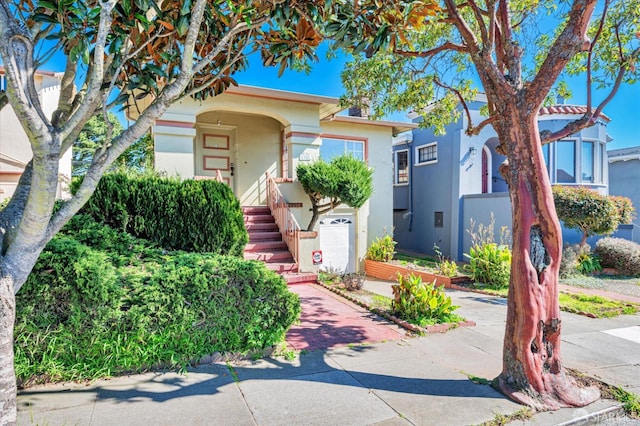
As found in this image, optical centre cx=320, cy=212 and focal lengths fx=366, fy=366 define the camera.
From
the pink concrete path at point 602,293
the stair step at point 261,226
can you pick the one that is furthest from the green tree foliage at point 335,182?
the pink concrete path at point 602,293

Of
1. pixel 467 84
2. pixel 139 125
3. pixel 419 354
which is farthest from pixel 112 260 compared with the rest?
pixel 467 84

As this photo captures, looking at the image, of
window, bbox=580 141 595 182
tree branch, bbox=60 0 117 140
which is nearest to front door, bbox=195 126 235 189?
tree branch, bbox=60 0 117 140

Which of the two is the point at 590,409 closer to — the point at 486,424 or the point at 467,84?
the point at 486,424

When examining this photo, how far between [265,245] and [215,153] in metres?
3.99

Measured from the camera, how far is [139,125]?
2.99 m

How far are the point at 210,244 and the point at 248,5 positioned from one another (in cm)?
430

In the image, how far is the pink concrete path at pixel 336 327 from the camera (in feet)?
16.2

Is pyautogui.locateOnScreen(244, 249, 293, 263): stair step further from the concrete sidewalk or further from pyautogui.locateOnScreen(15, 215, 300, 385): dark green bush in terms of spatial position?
the concrete sidewalk

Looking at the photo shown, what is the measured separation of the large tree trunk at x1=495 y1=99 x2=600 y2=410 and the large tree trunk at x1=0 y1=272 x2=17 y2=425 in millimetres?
3989

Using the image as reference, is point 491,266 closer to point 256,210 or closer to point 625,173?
point 256,210

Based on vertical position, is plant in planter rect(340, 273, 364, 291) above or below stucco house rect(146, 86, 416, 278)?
below

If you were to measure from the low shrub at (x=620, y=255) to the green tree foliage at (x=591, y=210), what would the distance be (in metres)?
0.71

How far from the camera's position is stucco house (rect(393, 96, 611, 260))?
43.1 feet

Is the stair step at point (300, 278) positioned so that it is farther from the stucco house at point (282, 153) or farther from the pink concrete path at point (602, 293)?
the pink concrete path at point (602, 293)
